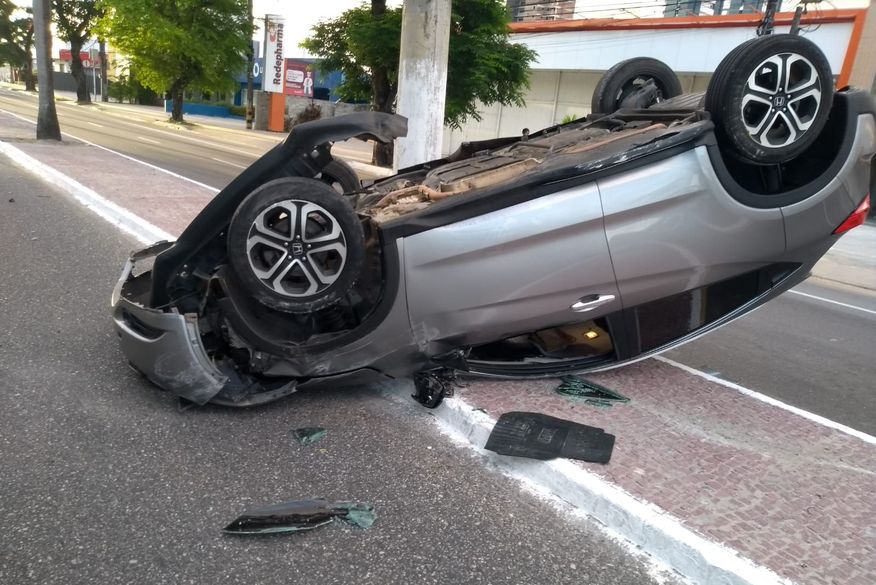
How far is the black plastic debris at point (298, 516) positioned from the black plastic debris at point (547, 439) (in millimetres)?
765

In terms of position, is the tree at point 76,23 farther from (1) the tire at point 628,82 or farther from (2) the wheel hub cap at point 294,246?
(2) the wheel hub cap at point 294,246

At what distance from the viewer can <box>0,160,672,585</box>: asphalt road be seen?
8.06 feet

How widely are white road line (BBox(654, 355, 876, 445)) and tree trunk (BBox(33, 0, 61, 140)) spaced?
1727 cm

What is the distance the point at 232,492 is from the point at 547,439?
148 cm

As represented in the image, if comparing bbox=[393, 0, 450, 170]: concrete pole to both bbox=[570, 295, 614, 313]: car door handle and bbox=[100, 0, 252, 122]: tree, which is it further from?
bbox=[100, 0, 252, 122]: tree

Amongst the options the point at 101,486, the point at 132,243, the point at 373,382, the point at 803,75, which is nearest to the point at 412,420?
the point at 373,382

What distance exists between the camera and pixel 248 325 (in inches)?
133

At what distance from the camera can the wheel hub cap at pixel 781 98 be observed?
344 cm

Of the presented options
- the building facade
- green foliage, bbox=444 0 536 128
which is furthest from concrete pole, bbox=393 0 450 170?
the building facade

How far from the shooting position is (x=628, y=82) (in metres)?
5.23

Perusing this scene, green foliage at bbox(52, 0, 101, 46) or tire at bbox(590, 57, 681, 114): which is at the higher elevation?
green foliage at bbox(52, 0, 101, 46)

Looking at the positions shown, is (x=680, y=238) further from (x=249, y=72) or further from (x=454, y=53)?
(x=249, y=72)

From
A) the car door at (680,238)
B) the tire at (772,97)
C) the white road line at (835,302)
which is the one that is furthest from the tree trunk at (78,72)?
the tire at (772,97)

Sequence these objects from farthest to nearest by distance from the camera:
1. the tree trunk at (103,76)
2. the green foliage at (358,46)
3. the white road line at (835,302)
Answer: the tree trunk at (103,76) → the green foliage at (358,46) → the white road line at (835,302)
